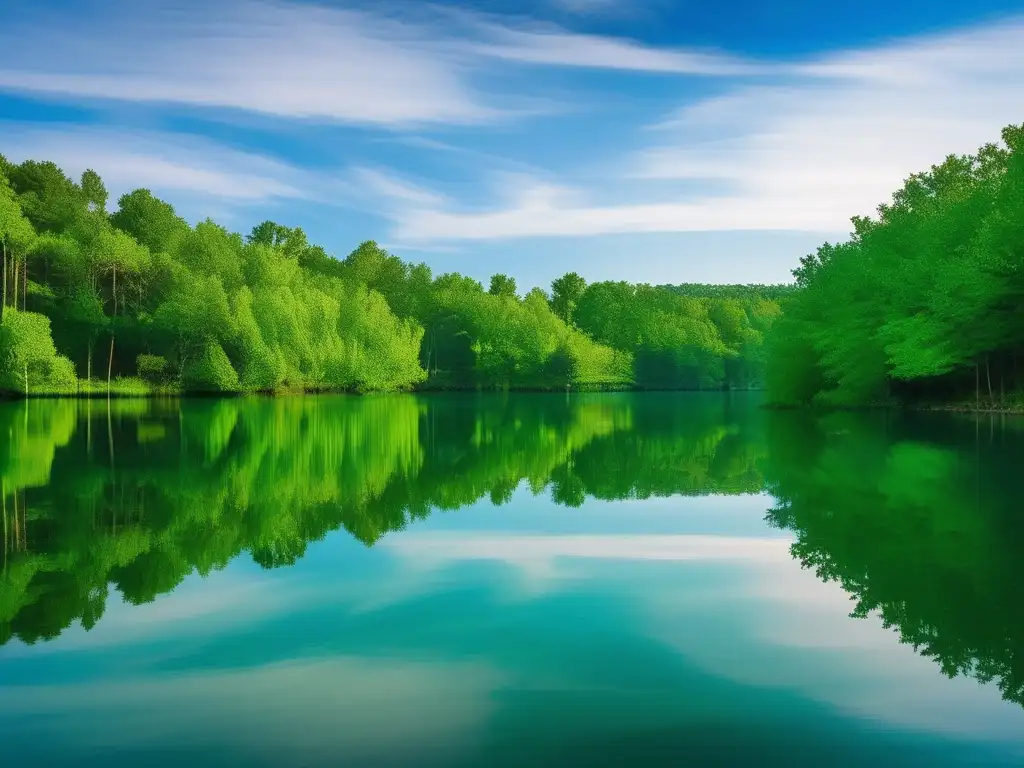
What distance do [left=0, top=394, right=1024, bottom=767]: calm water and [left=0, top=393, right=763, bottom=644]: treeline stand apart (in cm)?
10

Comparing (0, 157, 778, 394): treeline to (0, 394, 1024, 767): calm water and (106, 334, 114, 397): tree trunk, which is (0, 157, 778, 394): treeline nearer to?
(106, 334, 114, 397): tree trunk

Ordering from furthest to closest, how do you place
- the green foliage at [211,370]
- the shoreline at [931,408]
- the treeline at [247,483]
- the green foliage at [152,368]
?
the green foliage at [211,370] → the green foliage at [152,368] → the shoreline at [931,408] → the treeline at [247,483]

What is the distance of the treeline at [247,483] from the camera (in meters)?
10.2

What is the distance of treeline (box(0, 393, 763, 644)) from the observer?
10180 millimetres

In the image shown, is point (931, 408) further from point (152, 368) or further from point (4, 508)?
point (152, 368)

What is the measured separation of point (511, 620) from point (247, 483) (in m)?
10.4

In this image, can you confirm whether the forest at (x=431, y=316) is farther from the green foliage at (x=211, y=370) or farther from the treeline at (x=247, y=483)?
the treeline at (x=247, y=483)

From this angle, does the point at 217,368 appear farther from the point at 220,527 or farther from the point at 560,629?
the point at 560,629

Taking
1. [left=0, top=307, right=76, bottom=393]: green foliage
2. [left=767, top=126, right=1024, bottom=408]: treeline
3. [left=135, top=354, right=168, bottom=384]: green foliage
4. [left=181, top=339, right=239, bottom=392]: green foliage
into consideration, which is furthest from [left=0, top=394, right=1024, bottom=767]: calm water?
[left=135, top=354, right=168, bottom=384]: green foliage

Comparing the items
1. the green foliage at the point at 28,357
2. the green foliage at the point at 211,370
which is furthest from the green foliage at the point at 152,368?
the green foliage at the point at 28,357

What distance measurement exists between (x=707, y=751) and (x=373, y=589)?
182 inches

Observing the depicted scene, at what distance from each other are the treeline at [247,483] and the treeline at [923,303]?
35.5 ft

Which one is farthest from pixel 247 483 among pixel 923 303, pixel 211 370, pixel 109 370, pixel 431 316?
pixel 431 316

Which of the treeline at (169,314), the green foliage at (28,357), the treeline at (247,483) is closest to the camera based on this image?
the treeline at (247,483)
